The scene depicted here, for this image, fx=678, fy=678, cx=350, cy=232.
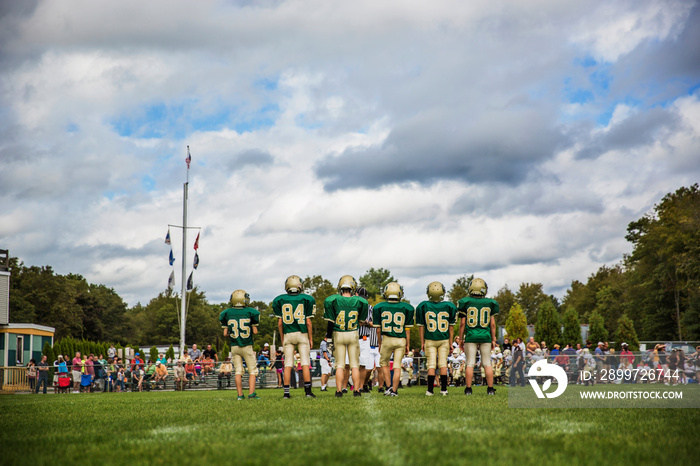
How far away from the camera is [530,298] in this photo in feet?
332

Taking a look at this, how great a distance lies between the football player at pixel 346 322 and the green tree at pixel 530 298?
91951mm

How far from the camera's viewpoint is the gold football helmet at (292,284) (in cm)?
1278

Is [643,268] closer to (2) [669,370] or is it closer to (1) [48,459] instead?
(2) [669,370]

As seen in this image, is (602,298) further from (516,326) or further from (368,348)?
(368,348)

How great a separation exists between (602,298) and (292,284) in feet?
250

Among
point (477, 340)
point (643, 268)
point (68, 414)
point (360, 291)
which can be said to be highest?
point (643, 268)

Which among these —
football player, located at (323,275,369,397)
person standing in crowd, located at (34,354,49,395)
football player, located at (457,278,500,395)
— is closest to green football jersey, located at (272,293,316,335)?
football player, located at (323,275,369,397)

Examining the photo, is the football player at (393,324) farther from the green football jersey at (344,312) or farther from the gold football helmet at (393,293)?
the green football jersey at (344,312)

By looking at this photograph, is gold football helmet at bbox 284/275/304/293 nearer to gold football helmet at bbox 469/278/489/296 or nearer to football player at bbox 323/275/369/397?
football player at bbox 323/275/369/397

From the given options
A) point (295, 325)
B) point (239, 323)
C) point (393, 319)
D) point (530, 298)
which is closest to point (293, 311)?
point (295, 325)

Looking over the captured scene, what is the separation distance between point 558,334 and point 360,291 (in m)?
50.5

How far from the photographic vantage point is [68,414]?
10477mm

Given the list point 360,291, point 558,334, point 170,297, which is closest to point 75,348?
point 360,291

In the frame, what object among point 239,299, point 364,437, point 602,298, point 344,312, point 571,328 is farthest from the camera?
point 602,298
